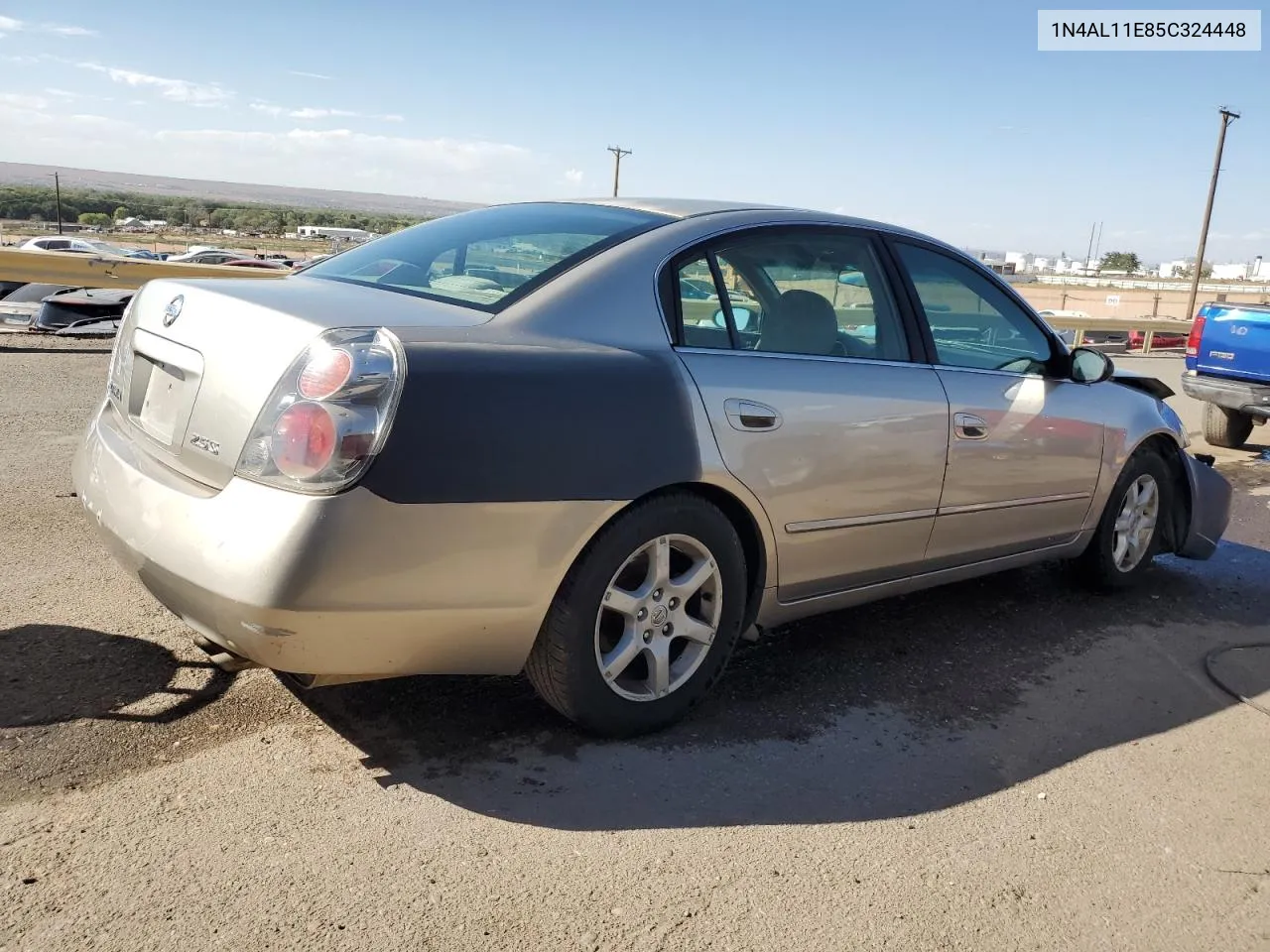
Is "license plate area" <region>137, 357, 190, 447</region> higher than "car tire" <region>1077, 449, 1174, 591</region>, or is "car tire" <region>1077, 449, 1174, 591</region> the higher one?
"license plate area" <region>137, 357, 190, 447</region>

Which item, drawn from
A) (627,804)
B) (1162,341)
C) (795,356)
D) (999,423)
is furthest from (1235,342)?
(1162,341)

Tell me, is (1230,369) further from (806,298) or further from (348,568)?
(348,568)

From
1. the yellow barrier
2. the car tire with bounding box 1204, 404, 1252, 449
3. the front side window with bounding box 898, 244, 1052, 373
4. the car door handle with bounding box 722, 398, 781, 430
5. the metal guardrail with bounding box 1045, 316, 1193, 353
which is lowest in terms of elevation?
the car tire with bounding box 1204, 404, 1252, 449

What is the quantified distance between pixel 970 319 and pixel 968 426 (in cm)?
56

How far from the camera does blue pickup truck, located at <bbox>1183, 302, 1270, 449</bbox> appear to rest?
930cm

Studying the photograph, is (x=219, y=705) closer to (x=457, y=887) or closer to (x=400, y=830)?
(x=400, y=830)

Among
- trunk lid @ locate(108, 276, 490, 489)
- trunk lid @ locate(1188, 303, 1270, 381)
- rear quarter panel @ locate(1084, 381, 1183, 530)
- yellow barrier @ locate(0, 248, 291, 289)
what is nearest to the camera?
trunk lid @ locate(108, 276, 490, 489)

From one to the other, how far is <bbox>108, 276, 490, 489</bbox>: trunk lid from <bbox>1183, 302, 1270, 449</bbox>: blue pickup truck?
8.55 m

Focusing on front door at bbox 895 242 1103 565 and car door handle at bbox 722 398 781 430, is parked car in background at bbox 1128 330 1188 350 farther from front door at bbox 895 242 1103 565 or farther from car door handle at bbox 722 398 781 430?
car door handle at bbox 722 398 781 430

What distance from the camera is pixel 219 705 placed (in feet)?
10.5

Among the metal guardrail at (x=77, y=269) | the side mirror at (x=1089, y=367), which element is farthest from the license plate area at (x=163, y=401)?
the metal guardrail at (x=77, y=269)

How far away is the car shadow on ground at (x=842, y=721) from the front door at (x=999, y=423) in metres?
0.44

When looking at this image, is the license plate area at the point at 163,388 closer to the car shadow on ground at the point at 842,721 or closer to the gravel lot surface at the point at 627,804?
the gravel lot surface at the point at 627,804

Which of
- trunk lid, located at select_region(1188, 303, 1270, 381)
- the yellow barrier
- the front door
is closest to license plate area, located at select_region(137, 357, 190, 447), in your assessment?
the front door
